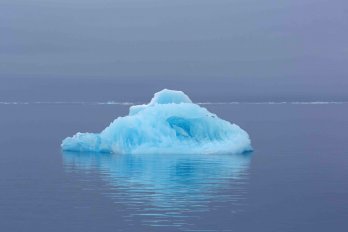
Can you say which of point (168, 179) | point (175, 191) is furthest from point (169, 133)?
point (175, 191)

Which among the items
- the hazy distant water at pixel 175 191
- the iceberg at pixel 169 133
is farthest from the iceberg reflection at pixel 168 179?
the iceberg at pixel 169 133

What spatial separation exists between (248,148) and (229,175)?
916cm

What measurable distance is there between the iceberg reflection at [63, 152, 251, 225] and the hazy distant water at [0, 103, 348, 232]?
0.04m

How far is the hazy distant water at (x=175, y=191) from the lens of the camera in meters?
24.2

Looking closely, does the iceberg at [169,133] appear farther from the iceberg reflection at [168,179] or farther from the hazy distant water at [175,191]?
the hazy distant water at [175,191]

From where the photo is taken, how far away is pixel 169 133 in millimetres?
41375

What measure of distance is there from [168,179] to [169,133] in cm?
795

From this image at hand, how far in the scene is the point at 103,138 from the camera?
41781 millimetres

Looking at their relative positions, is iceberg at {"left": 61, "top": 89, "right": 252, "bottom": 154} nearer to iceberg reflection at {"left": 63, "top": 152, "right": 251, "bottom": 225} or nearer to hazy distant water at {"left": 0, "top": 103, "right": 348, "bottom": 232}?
iceberg reflection at {"left": 63, "top": 152, "right": 251, "bottom": 225}

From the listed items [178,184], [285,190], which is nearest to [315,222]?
[285,190]

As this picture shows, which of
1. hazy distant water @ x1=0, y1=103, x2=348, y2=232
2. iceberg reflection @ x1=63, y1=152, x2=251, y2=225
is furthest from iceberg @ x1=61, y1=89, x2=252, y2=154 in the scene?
hazy distant water @ x1=0, y1=103, x2=348, y2=232

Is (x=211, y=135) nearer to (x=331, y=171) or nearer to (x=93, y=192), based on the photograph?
(x=331, y=171)

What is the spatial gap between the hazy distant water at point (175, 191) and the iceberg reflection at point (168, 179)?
4 cm

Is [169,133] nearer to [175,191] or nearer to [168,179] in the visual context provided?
[168,179]
